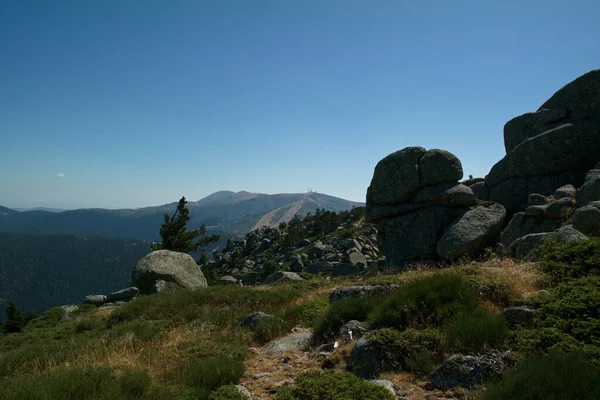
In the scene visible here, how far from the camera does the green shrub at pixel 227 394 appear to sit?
6.31 m

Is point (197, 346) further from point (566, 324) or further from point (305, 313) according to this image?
point (566, 324)

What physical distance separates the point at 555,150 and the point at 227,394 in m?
22.4

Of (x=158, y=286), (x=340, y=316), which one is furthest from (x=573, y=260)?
(x=158, y=286)

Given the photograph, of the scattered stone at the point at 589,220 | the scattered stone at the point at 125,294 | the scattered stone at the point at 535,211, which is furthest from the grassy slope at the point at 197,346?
the scattered stone at the point at 125,294

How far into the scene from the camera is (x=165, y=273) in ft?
93.2

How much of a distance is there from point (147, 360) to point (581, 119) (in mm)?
26263

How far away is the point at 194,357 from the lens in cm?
911

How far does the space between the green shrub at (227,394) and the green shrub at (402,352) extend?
2.40m

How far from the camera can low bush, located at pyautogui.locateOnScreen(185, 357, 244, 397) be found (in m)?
7.24

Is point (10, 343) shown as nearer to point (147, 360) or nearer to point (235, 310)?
point (235, 310)

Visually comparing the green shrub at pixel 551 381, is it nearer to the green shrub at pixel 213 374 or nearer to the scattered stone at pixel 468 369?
the scattered stone at pixel 468 369

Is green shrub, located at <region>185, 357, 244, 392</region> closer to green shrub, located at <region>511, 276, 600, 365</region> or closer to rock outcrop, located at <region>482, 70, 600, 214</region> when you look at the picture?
green shrub, located at <region>511, 276, 600, 365</region>

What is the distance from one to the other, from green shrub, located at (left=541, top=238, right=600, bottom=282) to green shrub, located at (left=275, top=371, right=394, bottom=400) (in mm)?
6881

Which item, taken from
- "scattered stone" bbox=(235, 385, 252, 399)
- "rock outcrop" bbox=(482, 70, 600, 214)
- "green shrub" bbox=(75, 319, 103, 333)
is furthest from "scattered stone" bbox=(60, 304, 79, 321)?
"rock outcrop" bbox=(482, 70, 600, 214)
